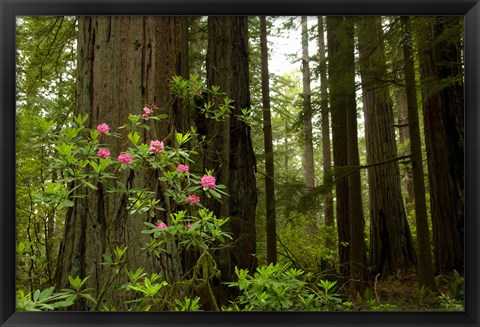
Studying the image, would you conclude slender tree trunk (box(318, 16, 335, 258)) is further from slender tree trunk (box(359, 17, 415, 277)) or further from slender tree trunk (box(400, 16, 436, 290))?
slender tree trunk (box(400, 16, 436, 290))

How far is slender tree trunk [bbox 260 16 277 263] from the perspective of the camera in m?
3.96

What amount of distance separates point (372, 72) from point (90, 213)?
9.06ft

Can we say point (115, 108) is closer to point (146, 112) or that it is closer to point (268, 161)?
point (146, 112)

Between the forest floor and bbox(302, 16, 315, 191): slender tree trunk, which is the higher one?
bbox(302, 16, 315, 191): slender tree trunk

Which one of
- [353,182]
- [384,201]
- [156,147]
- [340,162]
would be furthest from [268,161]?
[156,147]

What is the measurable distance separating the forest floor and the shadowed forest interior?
27 mm

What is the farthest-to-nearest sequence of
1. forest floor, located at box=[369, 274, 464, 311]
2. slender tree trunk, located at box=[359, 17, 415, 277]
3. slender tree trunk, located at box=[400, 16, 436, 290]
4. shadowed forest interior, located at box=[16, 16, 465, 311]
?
slender tree trunk, located at box=[359, 17, 415, 277] → slender tree trunk, located at box=[400, 16, 436, 290] → forest floor, located at box=[369, 274, 464, 311] → shadowed forest interior, located at box=[16, 16, 465, 311]

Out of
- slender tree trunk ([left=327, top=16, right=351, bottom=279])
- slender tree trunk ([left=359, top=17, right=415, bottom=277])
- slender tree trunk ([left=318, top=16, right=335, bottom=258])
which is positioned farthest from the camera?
slender tree trunk ([left=359, top=17, right=415, bottom=277])

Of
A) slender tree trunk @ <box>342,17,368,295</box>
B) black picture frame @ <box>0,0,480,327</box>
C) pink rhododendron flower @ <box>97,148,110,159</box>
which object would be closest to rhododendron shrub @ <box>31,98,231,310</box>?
pink rhododendron flower @ <box>97,148,110,159</box>

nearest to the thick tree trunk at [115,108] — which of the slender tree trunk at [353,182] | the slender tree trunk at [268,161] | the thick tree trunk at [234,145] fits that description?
the thick tree trunk at [234,145]

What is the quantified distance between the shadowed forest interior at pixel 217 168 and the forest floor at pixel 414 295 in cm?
3

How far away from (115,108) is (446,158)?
3338 millimetres
